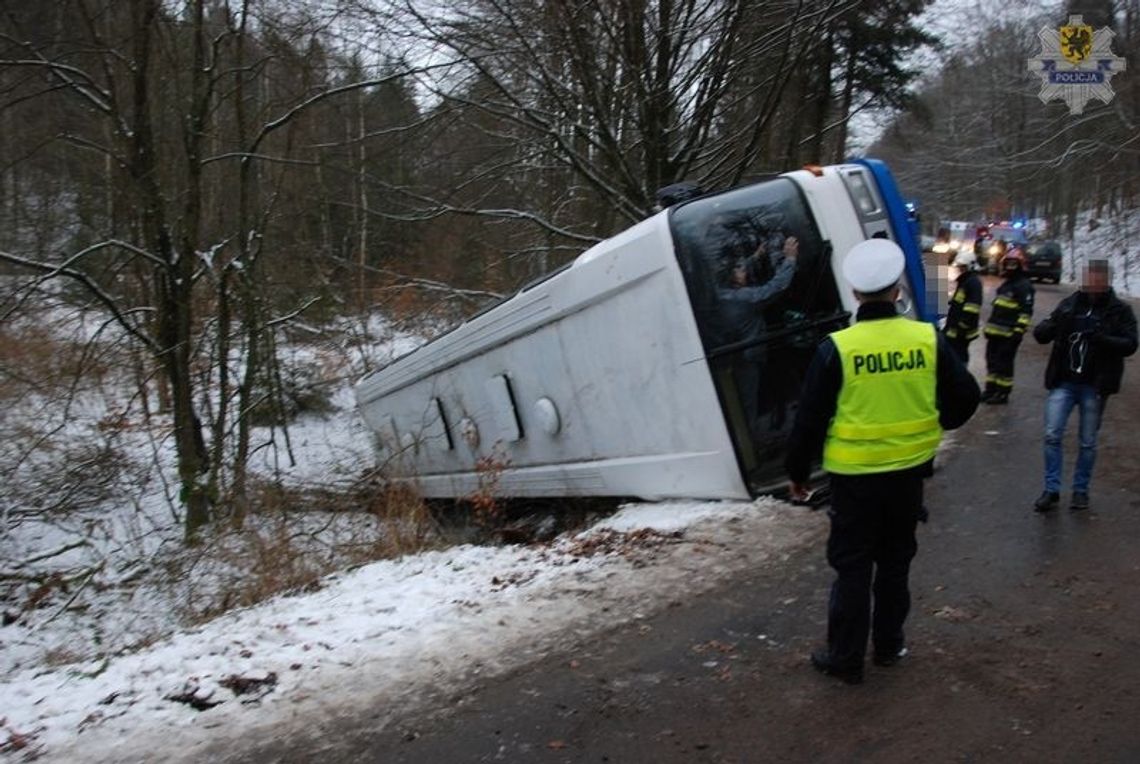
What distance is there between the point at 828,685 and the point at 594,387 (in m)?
3.50

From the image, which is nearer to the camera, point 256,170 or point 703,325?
point 703,325

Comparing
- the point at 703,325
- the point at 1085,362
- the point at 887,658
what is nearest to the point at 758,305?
the point at 703,325

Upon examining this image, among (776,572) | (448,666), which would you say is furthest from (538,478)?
(448,666)

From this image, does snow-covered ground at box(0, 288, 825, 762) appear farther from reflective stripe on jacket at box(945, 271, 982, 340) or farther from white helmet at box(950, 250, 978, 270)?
white helmet at box(950, 250, 978, 270)

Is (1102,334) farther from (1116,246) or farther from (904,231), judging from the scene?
(1116,246)

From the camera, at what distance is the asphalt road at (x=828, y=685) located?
10.8 ft

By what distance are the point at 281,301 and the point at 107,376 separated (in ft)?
12.5

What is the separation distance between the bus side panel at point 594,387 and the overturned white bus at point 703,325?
0.01 metres

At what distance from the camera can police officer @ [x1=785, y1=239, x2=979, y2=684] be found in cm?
345

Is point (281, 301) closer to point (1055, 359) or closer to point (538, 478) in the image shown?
point (538, 478)

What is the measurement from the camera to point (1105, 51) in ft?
93.0

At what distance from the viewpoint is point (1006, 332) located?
9.39m

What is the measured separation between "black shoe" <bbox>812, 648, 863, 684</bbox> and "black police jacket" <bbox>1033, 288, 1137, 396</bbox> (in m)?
3.09

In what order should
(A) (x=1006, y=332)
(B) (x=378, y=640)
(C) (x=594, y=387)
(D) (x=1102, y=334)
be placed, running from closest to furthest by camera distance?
(B) (x=378, y=640)
(D) (x=1102, y=334)
(C) (x=594, y=387)
(A) (x=1006, y=332)
